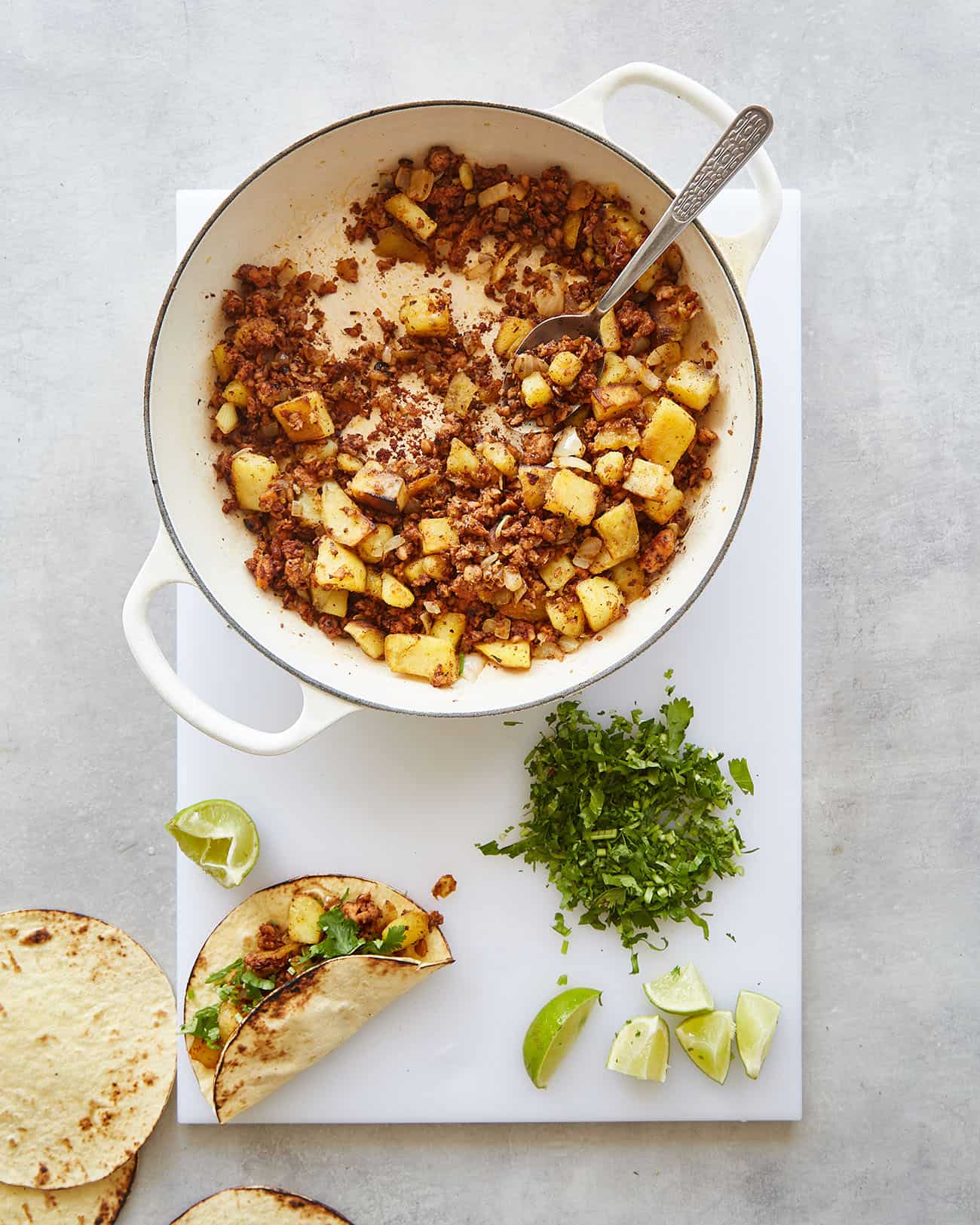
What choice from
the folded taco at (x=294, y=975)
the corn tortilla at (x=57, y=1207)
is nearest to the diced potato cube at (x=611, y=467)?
the folded taco at (x=294, y=975)

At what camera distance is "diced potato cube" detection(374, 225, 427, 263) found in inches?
82.3

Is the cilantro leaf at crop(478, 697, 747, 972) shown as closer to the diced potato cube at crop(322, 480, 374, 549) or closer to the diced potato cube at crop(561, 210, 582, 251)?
the diced potato cube at crop(322, 480, 374, 549)

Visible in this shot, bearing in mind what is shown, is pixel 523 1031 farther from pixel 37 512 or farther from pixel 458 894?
pixel 37 512

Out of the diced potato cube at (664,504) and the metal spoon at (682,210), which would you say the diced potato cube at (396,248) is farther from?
the diced potato cube at (664,504)

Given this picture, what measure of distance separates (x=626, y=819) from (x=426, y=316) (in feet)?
3.68

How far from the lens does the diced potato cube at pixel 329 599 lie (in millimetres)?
2021

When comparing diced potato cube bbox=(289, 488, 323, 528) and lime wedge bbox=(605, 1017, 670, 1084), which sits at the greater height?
diced potato cube bbox=(289, 488, 323, 528)

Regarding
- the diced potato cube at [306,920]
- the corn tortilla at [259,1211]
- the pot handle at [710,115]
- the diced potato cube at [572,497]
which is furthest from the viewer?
the corn tortilla at [259,1211]

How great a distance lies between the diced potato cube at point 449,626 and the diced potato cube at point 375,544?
174 millimetres

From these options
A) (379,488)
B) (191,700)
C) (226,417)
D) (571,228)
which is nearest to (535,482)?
(379,488)

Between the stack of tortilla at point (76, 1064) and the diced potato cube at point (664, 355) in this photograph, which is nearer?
the diced potato cube at point (664, 355)

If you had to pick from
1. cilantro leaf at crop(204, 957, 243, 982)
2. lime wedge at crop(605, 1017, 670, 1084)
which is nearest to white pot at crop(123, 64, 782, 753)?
cilantro leaf at crop(204, 957, 243, 982)

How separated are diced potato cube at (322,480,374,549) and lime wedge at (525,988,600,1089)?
3.58 ft

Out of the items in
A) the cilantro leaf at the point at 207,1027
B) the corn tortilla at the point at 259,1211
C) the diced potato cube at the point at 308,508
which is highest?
the diced potato cube at the point at 308,508
